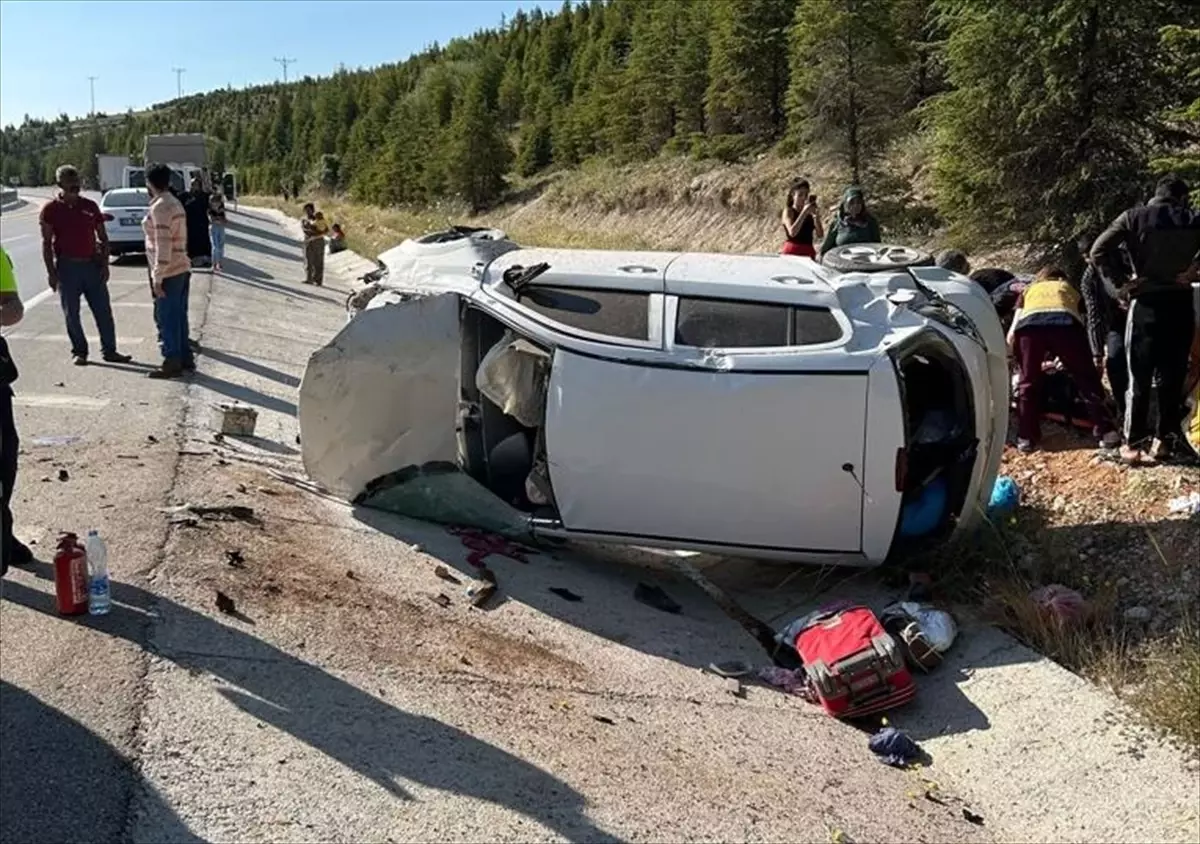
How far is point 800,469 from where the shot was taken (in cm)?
584

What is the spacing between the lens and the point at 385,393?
6836 mm

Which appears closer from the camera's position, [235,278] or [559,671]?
[559,671]

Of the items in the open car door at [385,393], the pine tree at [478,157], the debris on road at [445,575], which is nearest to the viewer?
the debris on road at [445,575]

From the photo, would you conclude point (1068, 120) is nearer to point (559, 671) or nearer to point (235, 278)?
point (559, 671)

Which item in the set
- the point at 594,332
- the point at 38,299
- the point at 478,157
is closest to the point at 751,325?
the point at 594,332

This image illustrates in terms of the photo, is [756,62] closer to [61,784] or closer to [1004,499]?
[1004,499]

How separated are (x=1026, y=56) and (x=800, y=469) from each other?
338 inches

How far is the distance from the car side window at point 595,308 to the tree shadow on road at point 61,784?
3.22 meters

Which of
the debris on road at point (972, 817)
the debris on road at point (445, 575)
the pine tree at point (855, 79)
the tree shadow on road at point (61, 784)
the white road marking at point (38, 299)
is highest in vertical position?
the pine tree at point (855, 79)

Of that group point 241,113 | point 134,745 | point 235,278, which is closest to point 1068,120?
point 134,745

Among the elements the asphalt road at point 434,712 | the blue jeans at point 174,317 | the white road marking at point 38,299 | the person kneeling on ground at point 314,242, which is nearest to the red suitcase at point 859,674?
the asphalt road at point 434,712

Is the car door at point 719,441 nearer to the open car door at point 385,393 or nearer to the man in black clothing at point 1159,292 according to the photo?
the open car door at point 385,393

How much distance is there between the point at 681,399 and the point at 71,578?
9.71ft

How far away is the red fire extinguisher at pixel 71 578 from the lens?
4754 millimetres
